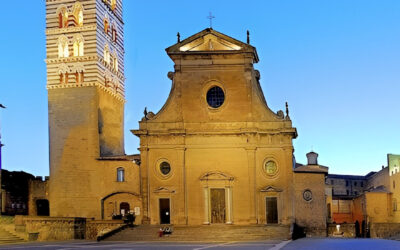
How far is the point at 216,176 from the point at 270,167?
3681 mm

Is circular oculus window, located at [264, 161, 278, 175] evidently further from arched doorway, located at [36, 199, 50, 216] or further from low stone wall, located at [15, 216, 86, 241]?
arched doorway, located at [36, 199, 50, 216]

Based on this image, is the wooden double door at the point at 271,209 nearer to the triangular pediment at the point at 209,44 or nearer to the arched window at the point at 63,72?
the triangular pediment at the point at 209,44

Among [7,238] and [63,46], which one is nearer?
[7,238]

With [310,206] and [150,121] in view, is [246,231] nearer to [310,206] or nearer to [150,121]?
[310,206]

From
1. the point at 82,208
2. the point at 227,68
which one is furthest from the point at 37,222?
the point at 227,68

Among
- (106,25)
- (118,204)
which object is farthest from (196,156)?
(106,25)

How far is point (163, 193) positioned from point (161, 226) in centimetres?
294

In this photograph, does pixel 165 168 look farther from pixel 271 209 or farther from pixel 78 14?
pixel 78 14

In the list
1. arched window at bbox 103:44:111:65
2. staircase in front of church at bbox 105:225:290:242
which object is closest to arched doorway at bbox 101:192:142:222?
staircase in front of church at bbox 105:225:290:242

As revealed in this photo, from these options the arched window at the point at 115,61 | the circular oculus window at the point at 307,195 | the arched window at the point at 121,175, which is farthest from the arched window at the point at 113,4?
the circular oculus window at the point at 307,195

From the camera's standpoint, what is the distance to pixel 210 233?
1529 inches

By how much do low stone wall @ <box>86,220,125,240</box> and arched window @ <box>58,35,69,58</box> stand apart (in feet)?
42.1

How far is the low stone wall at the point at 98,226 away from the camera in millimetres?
42903

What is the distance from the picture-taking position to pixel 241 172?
43625 millimetres
